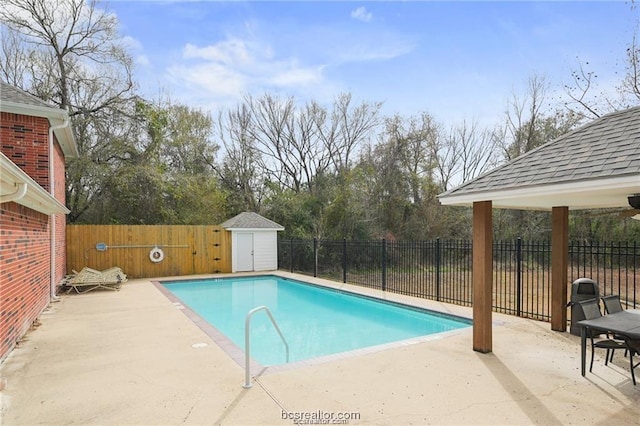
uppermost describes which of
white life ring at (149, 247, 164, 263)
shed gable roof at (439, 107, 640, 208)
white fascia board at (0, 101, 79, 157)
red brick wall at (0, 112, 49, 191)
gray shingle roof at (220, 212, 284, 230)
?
white fascia board at (0, 101, 79, 157)

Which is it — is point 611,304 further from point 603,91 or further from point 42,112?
point 603,91

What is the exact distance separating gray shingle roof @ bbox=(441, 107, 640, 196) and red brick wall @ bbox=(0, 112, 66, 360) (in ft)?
19.8

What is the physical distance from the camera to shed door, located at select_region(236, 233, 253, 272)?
1548 centimetres

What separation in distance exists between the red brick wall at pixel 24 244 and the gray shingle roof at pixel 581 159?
6.05 metres

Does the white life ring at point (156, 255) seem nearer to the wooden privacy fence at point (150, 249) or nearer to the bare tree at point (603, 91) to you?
the wooden privacy fence at point (150, 249)

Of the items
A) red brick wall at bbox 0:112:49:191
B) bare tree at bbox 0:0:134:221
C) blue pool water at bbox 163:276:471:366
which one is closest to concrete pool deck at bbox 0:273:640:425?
blue pool water at bbox 163:276:471:366

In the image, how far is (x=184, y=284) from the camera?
13320mm

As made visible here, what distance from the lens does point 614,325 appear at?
13.1 ft

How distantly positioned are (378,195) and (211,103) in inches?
447

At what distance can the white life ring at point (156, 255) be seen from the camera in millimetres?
14016

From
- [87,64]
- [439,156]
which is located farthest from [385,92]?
[87,64]

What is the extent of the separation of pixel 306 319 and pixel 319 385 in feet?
16.0

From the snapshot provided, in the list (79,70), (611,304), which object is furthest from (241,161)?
(611,304)

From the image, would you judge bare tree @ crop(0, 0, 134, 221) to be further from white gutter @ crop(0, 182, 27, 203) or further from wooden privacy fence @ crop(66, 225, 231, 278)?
white gutter @ crop(0, 182, 27, 203)
